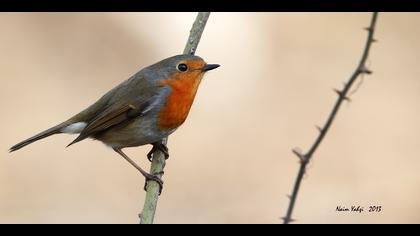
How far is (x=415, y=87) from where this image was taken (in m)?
7.29

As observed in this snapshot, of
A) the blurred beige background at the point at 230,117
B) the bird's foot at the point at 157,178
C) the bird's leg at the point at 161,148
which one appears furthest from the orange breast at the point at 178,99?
the blurred beige background at the point at 230,117

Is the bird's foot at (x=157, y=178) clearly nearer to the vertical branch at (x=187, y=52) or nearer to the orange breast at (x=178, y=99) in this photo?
the vertical branch at (x=187, y=52)

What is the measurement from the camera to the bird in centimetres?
411

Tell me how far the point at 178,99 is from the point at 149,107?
0.68 ft

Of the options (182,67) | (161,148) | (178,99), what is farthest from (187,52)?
(161,148)

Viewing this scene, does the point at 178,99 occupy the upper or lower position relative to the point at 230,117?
lower

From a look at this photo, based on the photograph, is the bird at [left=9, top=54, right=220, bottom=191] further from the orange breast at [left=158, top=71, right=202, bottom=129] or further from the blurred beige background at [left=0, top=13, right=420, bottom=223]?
the blurred beige background at [left=0, top=13, right=420, bottom=223]

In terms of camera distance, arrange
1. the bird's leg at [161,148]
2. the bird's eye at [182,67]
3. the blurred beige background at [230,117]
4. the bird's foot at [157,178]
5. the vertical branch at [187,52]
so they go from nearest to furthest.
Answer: the vertical branch at [187,52], the bird's foot at [157,178], the bird's leg at [161,148], the bird's eye at [182,67], the blurred beige background at [230,117]

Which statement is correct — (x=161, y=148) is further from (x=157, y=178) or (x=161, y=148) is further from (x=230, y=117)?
(x=230, y=117)

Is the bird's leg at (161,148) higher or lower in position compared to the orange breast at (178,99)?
lower

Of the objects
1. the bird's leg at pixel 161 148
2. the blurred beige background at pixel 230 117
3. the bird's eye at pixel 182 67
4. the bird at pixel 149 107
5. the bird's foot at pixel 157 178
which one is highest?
the blurred beige background at pixel 230 117

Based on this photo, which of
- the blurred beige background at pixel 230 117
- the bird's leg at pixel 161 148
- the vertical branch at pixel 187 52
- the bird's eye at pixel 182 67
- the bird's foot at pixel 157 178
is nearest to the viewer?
the vertical branch at pixel 187 52

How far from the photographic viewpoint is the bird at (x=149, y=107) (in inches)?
162

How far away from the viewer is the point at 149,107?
13.8 ft
